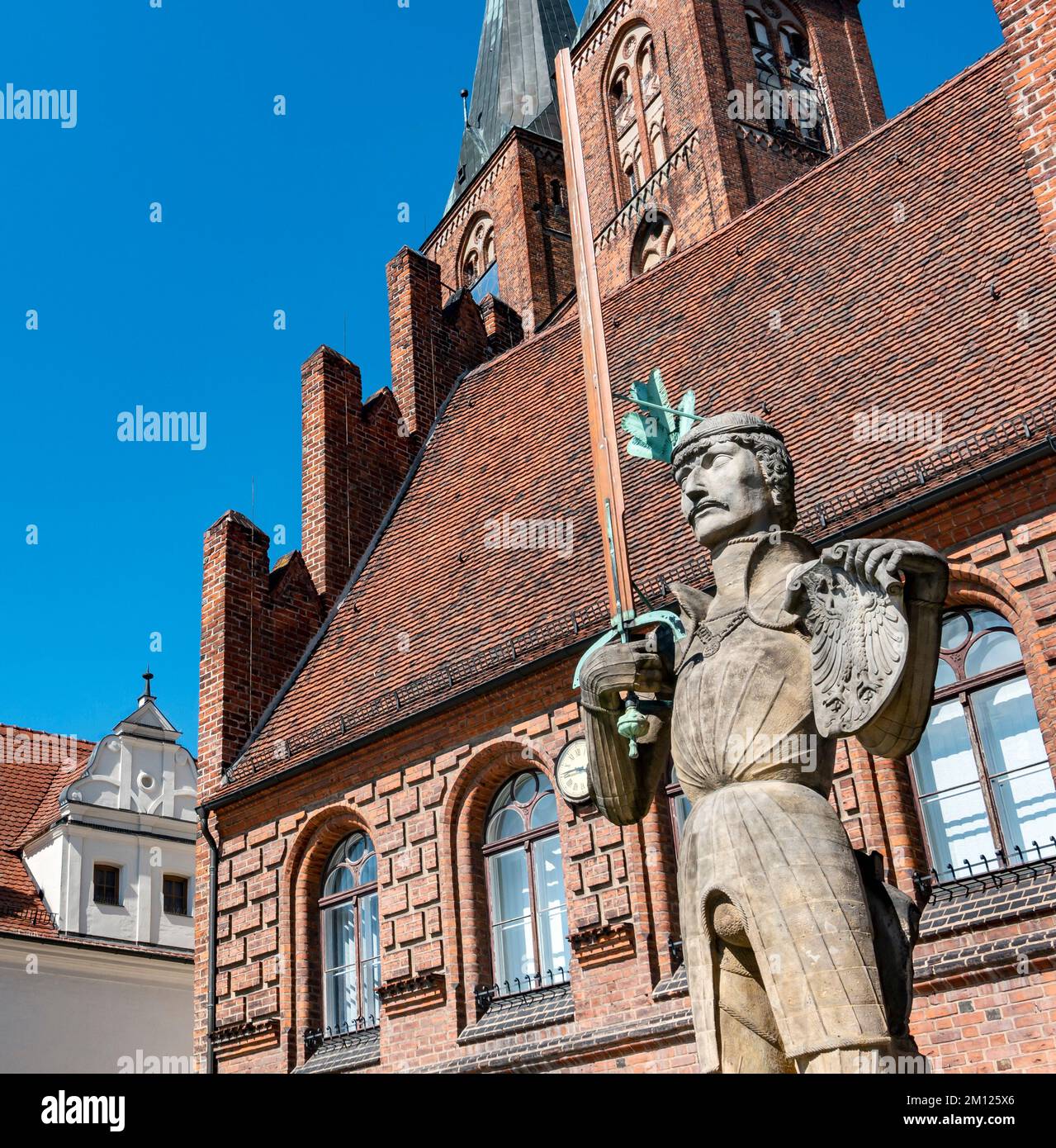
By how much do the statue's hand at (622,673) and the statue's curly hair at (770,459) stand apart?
635 mm

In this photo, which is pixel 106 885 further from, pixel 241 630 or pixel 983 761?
pixel 983 761

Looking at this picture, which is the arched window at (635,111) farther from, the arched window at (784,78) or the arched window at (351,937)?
the arched window at (351,937)

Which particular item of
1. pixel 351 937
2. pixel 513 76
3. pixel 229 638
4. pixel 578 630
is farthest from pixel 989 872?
pixel 513 76

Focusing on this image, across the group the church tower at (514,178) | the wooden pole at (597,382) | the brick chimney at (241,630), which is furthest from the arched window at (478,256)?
the wooden pole at (597,382)

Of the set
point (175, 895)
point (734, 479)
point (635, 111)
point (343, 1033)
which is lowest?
point (343, 1033)

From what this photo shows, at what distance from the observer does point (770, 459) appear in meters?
4.75

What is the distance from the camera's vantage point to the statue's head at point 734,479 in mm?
4695

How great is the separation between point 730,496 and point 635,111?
85.4ft

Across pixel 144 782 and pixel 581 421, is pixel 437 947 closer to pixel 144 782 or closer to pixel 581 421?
pixel 581 421

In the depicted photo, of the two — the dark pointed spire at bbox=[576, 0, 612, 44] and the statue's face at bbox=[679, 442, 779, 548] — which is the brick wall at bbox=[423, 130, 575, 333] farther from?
the statue's face at bbox=[679, 442, 779, 548]

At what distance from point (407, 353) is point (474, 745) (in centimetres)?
886
